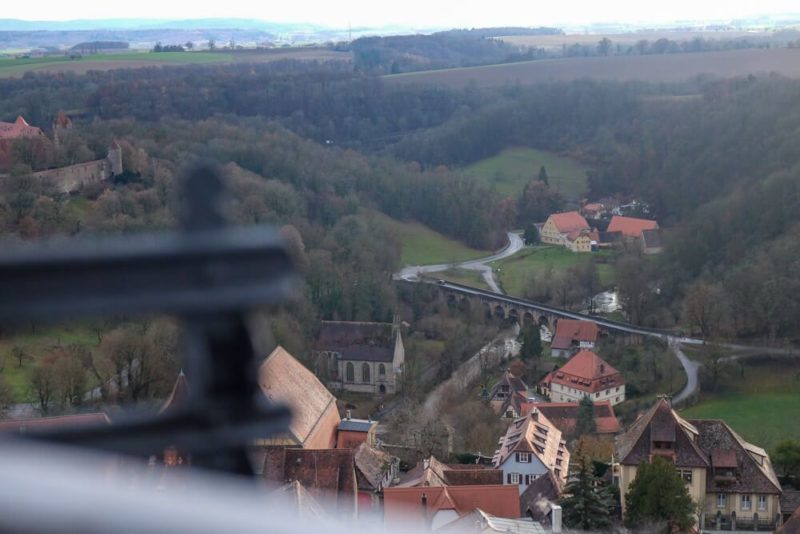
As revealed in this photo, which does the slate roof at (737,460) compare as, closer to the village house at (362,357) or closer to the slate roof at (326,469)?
the slate roof at (326,469)

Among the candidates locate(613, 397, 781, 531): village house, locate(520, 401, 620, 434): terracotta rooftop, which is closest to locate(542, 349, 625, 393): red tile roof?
locate(520, 401, 620, 434): terracotta rooftop

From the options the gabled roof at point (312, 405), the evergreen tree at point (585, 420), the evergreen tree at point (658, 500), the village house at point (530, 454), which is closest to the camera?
the evergreen tree at point (658, 500)

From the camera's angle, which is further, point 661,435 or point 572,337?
point 572,337

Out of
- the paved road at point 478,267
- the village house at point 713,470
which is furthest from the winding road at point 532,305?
the village house at point 713,470

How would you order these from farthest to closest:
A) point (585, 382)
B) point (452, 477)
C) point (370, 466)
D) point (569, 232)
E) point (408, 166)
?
point (408, 166)
point (569, 232)
point (585, 382)
point (370, 466)
point (452, 477)

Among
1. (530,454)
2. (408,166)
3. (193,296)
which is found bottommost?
(408,166)

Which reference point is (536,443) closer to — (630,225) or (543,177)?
(630,225)

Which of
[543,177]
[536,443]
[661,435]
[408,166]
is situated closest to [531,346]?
[536,443]
